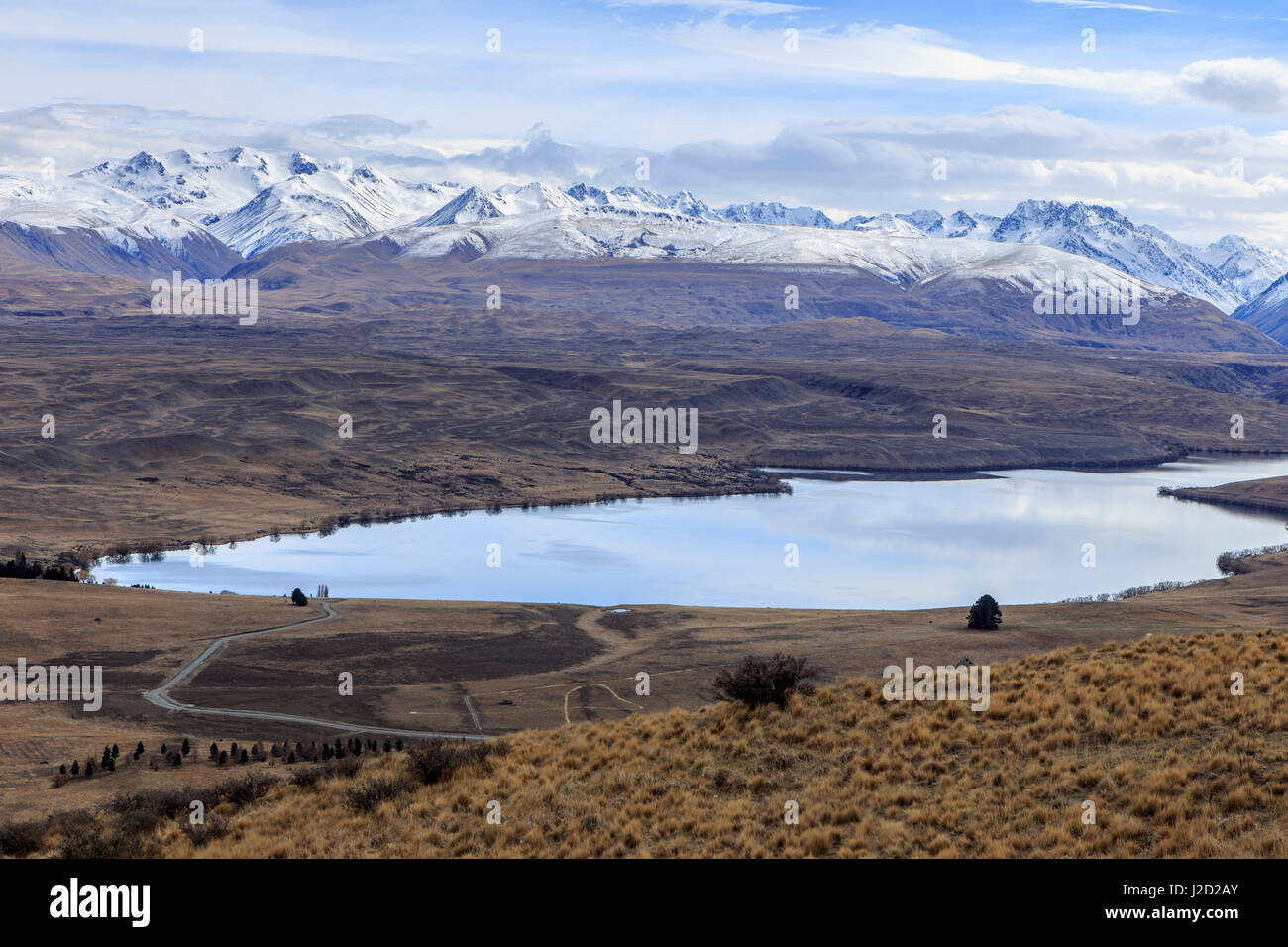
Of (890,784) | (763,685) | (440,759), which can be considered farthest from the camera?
(763,685)

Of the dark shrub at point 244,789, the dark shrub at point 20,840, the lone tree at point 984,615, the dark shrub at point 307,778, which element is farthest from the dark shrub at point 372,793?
the lone tree at point 984,615

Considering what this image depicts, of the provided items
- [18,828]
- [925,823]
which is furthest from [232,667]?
[925,823]

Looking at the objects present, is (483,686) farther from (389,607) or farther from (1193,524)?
(1193,524)

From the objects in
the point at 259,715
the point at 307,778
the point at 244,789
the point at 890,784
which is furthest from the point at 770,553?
the point at 890,784

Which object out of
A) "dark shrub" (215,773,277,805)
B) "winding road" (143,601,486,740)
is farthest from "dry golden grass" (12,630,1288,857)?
"winding road" (143,601,486,740)

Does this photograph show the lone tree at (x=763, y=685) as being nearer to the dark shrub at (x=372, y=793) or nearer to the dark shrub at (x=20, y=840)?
the dark shrub at (x=372, y=793)

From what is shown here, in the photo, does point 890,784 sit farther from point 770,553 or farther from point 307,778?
point 770,553
